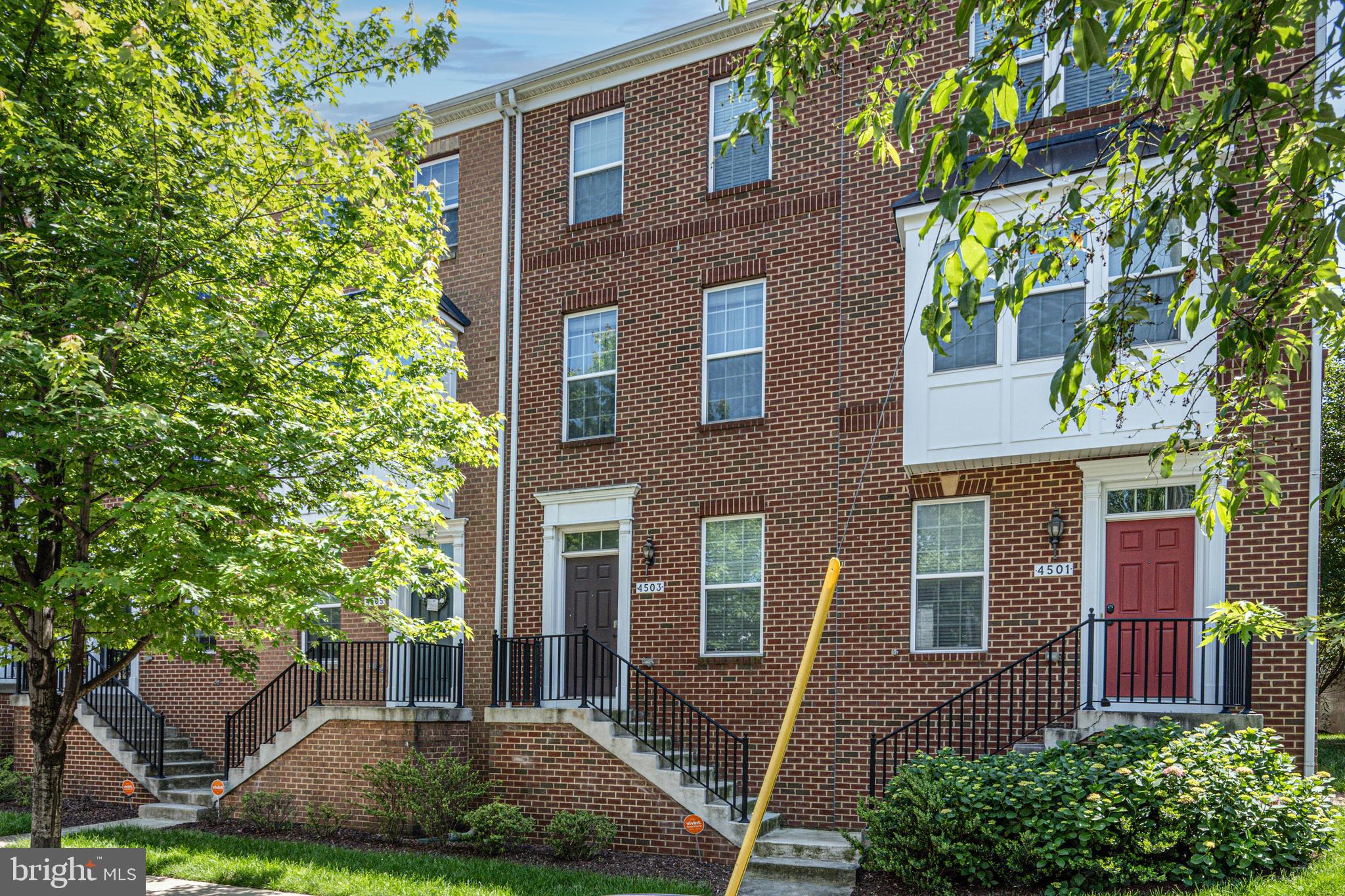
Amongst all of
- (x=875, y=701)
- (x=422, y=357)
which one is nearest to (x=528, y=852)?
(x=875, y=701)

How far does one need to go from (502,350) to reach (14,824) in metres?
8.94

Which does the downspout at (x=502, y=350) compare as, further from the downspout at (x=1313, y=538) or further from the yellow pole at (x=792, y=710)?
the yellow pole at (x=792, y=710)

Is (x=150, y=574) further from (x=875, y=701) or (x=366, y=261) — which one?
(x=875, y=701)

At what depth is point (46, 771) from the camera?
952 centimetres

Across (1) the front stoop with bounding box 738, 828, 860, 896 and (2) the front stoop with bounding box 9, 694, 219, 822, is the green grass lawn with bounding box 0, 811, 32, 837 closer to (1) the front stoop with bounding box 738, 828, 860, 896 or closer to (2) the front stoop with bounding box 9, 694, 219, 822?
(2) the front stoop with bounding box 9, 694, 219, 822

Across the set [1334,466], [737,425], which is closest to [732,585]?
[737,425]

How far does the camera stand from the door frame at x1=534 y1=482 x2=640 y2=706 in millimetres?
14609

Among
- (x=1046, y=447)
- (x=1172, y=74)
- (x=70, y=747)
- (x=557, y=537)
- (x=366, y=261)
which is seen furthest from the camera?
A: (x=70, y=747)

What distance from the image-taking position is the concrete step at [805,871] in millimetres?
10516

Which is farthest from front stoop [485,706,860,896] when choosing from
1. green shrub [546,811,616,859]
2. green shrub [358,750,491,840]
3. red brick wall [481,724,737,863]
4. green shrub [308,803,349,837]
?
green shrub [308,803,349,837]

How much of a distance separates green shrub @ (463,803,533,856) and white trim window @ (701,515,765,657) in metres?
3.08

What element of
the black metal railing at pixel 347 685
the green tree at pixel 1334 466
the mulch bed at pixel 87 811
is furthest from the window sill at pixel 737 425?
the green tree at pixel 1334 466

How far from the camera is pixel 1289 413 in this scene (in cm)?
1088

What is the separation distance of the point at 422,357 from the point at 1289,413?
8727 millimetres
